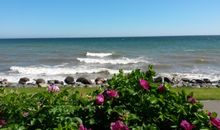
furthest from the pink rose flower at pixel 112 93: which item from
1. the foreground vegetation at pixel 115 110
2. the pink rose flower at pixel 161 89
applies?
the pink rose flower at pixel 161 89

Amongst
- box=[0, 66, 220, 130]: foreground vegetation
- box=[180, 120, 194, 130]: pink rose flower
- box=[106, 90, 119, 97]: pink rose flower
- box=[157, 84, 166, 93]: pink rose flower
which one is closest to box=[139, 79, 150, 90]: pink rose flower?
box=[0, 66, 220, 130]: foreground vegetation

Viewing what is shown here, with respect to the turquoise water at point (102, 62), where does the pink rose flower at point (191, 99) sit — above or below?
above

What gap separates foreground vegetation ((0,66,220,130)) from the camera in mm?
3855

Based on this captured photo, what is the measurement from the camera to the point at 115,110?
3951 millimetres

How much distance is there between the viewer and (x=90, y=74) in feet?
89.4

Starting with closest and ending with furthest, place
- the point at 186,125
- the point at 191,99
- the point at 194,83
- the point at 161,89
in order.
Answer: the point at 186,125 < the point at 191,99 < the point at 161,89 < the point at 194,83

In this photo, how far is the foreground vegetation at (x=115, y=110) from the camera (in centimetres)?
386

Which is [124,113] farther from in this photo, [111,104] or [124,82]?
[124,82]

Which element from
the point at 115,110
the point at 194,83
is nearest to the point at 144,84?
the point at 115,110

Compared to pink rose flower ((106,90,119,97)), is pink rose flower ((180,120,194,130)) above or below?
below

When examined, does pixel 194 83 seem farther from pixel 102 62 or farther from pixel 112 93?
pixel 102 62

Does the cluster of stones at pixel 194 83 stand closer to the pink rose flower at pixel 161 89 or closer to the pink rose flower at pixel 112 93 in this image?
the pink rose flower at pixel 161 89

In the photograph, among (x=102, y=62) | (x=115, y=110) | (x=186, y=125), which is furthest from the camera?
(x=102, y=62)

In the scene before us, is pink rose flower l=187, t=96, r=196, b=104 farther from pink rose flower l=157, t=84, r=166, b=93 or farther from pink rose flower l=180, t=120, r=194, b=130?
pink rose flower l=180, t=120, r=194, b=130
